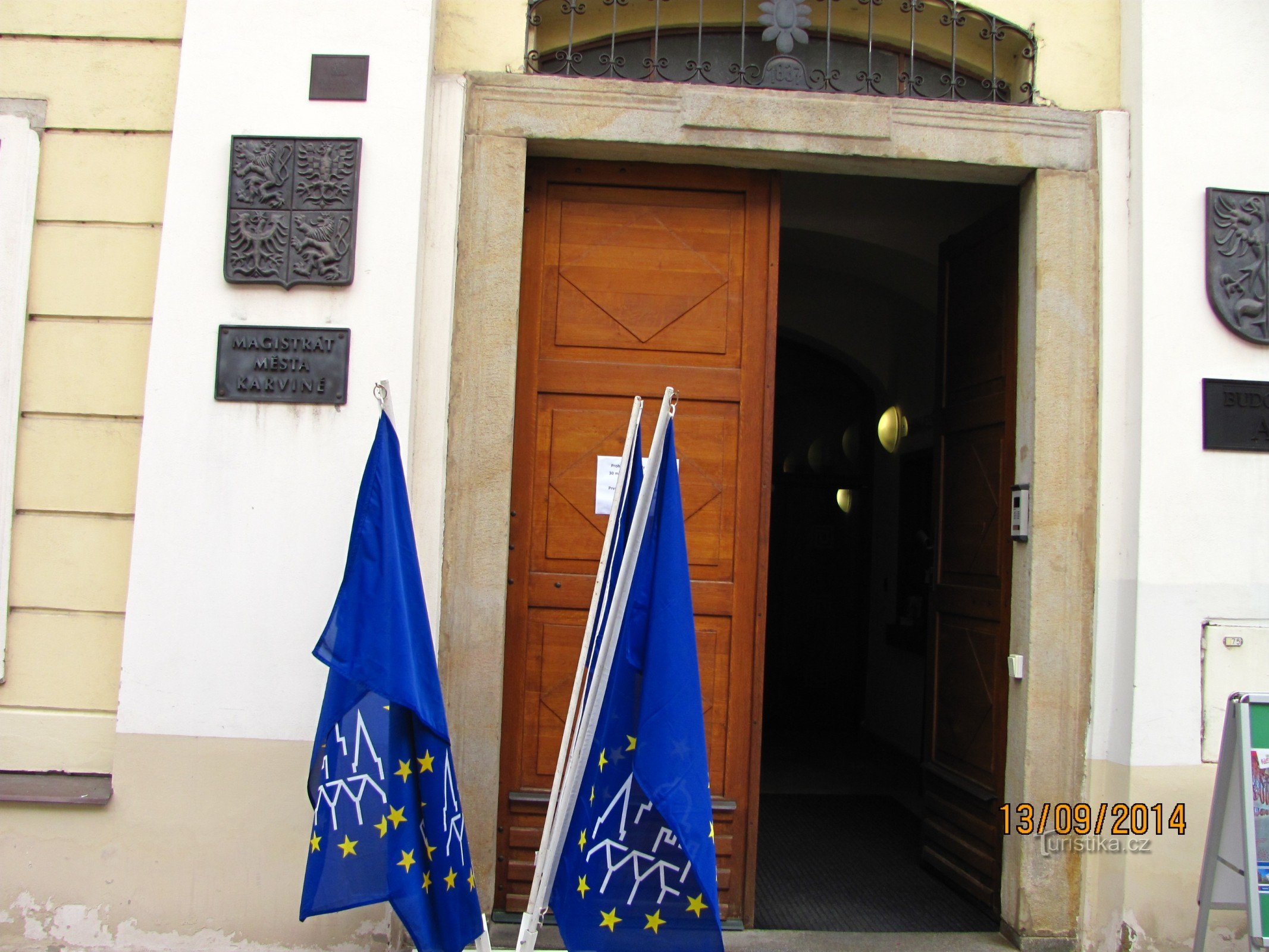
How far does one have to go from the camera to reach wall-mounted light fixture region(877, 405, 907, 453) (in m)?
7.64

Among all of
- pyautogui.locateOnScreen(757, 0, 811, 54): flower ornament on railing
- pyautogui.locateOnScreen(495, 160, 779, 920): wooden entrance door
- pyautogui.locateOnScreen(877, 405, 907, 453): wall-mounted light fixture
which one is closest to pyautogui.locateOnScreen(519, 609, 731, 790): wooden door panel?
pyautogui.locateOnScreen(495, 160, 779, 920): wooden entrance door

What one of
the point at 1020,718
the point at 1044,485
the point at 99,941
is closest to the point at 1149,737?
the point at 1020,718

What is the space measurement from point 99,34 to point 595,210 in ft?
6.56

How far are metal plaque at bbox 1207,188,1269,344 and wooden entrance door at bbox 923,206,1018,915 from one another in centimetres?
73

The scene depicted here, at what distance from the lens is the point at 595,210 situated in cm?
414

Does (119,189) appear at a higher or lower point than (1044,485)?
higher

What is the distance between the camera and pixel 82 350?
3840 millimetres

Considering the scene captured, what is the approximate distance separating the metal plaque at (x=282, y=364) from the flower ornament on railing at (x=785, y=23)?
2.03 meters

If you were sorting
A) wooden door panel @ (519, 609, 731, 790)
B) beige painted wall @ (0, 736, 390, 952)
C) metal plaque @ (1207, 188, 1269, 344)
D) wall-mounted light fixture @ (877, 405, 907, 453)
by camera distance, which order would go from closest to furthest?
beige painted wall @ (0, 736, 390, 952), metal plaque @ (1207, 188, 1269, 344), wooden door panel @ (519, 609, 731, 790), wall-mounted light fixture @ (877, 405, 907, 453)

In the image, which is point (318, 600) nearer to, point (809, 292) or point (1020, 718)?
point (1020, 718)

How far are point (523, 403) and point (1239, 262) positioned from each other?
276 cm

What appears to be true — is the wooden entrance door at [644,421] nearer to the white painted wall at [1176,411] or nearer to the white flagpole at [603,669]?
the white flagpole at [603,669]
